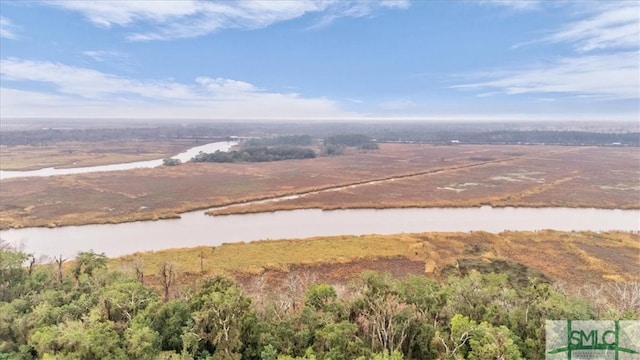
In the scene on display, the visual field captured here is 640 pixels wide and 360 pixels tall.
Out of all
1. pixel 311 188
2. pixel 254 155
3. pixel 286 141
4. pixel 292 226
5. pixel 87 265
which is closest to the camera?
pixel 87 265

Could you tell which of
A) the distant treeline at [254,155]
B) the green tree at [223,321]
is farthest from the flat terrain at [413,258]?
the distant treeline at [254,155]

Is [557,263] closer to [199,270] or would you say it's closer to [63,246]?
[199,270]

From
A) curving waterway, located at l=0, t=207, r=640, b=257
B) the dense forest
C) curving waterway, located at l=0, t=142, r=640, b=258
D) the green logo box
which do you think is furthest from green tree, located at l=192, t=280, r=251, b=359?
curving waterway, located at l=0, t=207, r=640, b=257

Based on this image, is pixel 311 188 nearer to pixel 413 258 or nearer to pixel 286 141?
pixel 413 258

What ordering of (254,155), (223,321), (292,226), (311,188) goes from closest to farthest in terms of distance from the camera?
(223,321) < (292,226) < (311,188) < (254,155)

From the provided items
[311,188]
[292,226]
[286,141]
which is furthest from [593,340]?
[286,141]
